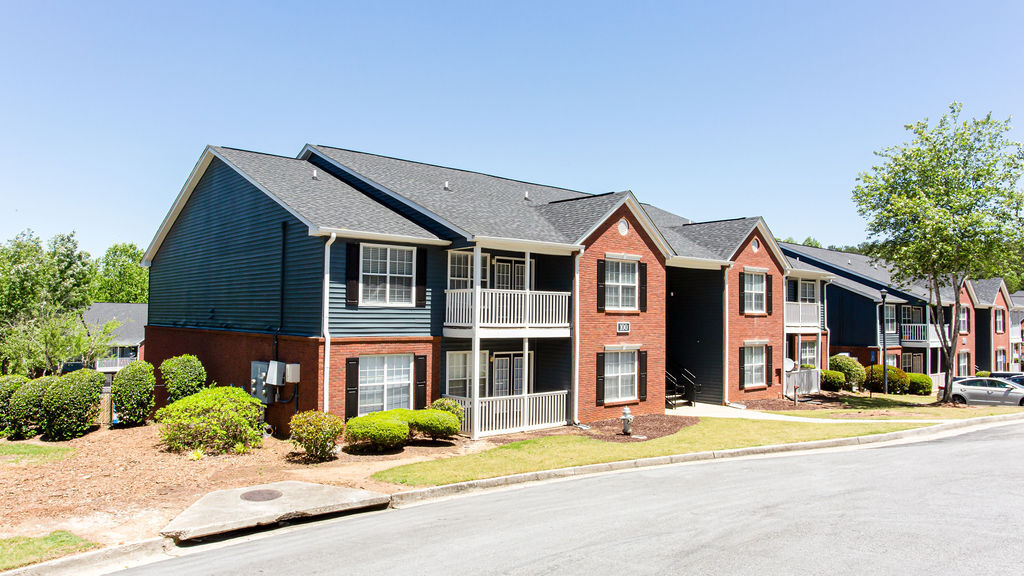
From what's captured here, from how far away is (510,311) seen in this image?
795 inches

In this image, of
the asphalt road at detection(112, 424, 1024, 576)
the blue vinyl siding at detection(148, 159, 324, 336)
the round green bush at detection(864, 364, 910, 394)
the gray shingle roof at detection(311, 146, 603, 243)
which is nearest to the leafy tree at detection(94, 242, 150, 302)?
the blue vinyl siding at detection(148, 159, 324, 336)

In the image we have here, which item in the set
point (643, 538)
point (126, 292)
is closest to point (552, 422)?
point (643, 538)

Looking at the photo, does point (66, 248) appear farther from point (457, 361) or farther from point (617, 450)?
point (617, 450)

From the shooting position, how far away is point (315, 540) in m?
9.70

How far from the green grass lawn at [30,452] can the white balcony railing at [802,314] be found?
2909 centimetres

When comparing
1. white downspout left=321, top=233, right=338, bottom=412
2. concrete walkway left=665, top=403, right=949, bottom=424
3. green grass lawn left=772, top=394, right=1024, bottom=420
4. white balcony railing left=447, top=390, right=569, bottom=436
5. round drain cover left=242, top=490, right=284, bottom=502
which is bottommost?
green grass lawn left=772, top=394, right=1024, bottom=420

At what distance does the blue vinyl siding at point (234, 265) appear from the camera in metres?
18.9

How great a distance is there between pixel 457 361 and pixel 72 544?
12616mm

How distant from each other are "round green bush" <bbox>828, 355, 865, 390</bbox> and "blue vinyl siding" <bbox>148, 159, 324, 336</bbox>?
1161 inches

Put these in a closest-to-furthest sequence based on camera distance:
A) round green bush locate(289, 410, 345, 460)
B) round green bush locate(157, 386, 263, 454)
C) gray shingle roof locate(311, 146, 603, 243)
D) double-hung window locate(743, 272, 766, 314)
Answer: round green bush locate(289, 410, 345, 460), round green bush locate(157, 386, 263, 454), gray shingle roof locate(311, 146, 603, 243), double-hung window locate(743, 272, 766, 314)

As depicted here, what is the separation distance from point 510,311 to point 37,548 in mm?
13160

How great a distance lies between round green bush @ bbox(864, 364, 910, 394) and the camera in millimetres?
38031

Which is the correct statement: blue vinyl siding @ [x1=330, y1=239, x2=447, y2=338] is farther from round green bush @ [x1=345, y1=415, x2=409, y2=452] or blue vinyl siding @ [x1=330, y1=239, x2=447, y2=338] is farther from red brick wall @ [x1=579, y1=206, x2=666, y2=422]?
red brick wall @ [x1=579, y1=206, x2=666, y2=422]

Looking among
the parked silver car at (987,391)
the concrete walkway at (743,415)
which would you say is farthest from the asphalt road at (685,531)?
the parked silver car at (987,391)
